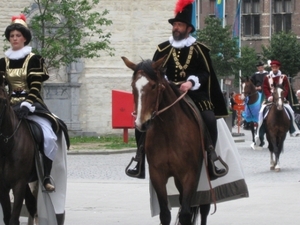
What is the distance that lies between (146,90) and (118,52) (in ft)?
88.4

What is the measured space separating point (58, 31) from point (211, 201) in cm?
2112

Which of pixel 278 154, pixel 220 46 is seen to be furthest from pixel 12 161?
pixel 220 46

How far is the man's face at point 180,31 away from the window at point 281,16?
7508 cm

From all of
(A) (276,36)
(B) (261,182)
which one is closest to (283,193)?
(B) (261,182)

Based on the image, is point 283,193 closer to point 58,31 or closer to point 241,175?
point 241,175

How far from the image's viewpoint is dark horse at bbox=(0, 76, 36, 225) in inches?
411

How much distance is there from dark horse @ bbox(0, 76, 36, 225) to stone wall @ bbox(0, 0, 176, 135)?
82.4 ft

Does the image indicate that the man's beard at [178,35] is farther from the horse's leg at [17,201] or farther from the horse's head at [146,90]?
the horse's leg at [17,201]

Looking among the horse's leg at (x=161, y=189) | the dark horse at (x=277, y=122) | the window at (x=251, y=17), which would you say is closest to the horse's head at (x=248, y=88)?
the dark horse at (x=277, y=122)

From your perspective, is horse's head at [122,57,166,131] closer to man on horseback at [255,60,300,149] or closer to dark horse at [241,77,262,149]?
man on horseback at [255,60,300,149]

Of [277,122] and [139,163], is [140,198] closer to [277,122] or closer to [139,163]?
[139,163]

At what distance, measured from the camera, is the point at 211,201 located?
11250mm

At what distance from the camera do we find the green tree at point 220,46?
1903 inches

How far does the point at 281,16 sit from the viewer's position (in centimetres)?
8538
